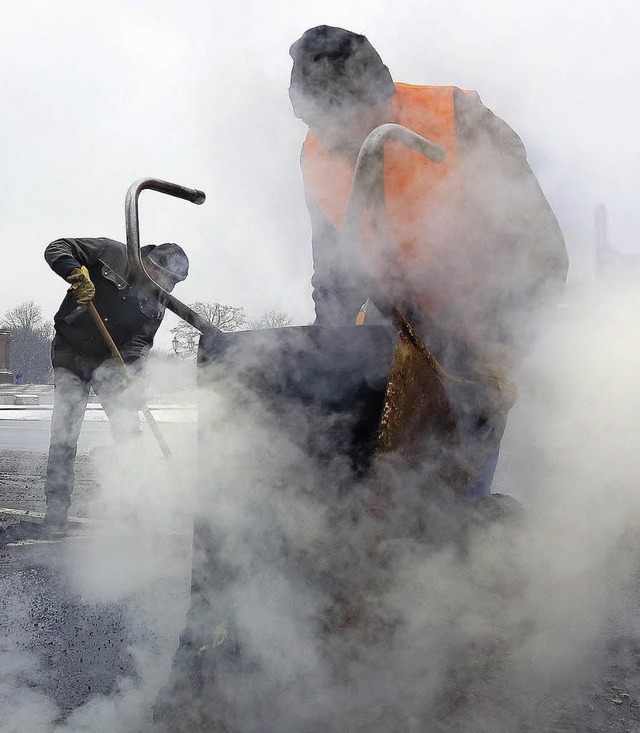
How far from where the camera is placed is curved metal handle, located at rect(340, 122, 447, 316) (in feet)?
5.21

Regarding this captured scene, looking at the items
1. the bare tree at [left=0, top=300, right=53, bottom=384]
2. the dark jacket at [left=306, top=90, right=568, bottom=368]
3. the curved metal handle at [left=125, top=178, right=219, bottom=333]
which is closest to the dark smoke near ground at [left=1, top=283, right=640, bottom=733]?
the curved metal handle at [left=125, top=178, right=219, bottom=333]

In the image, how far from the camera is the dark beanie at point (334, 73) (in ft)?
7.08

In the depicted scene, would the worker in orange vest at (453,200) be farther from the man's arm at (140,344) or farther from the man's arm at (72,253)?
the man's arm at (140,344)

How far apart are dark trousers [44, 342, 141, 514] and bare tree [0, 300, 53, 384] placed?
179 ft

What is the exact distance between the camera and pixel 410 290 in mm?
2074

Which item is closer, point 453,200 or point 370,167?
point 370,167

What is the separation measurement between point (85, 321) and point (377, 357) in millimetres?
2957

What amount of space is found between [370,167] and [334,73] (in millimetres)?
793

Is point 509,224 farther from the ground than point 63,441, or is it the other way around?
point 509,224

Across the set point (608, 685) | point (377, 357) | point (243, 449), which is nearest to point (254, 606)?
point (243, 449)

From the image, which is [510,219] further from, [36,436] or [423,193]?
[36,436]

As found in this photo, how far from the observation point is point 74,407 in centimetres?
404

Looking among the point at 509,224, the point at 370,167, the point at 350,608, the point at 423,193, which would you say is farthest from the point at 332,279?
the point at 350,608

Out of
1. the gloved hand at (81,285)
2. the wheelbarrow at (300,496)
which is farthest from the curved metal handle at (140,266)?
the gloved hand at (81,285)
